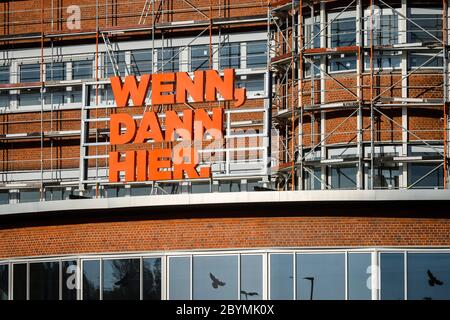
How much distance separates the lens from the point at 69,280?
45.9 metres

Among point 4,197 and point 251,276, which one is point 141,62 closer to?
point 4,197

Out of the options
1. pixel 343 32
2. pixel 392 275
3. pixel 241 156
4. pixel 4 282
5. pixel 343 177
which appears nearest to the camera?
pixel 392 275

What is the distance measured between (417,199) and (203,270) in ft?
21.5

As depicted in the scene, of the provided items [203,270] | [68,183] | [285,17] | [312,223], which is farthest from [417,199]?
[68,183]

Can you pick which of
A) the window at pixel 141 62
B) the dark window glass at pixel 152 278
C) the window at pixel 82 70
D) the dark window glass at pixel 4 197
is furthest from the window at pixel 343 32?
the dark window glass at pixel 4 197

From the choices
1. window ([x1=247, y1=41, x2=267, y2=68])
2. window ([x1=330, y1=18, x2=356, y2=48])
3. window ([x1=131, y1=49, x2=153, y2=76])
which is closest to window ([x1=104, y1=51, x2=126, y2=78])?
window ([x1=131, y1=49, x2=153, y2=76])

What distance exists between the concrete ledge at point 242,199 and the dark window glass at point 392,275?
165 centimetres

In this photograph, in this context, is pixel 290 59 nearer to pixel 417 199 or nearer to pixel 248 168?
pixel 248 168

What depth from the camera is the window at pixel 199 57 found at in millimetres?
52562

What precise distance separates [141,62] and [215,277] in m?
11.5

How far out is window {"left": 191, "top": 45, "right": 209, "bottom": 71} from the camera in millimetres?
52562

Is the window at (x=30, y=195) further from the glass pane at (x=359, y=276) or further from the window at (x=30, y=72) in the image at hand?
the glass pane at (x=359, y=276)

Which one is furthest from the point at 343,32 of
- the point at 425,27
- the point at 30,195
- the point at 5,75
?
the point at 5,75
